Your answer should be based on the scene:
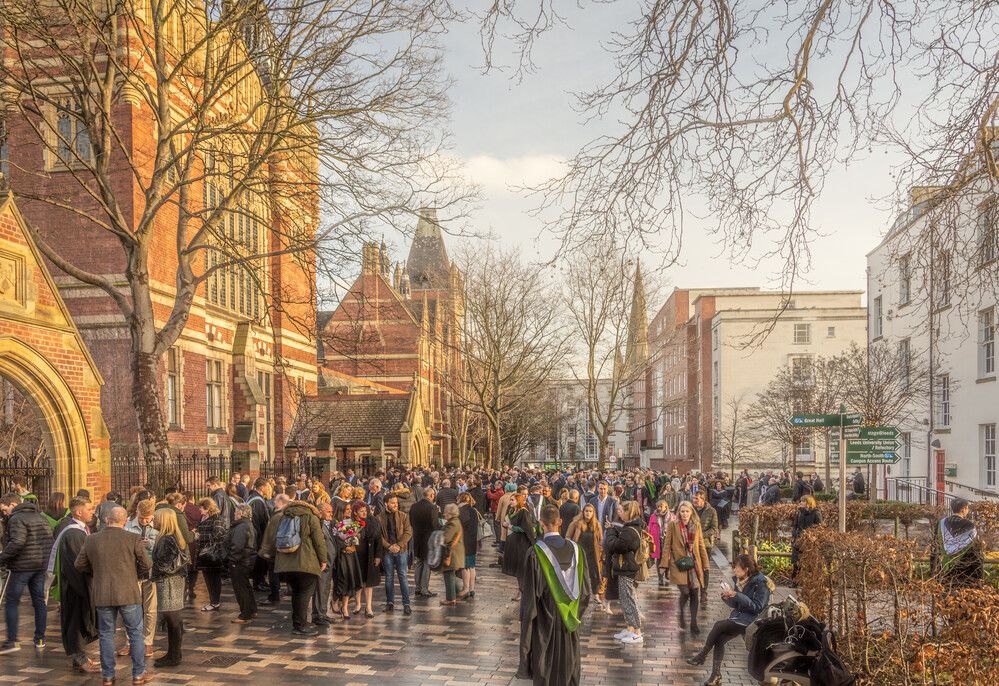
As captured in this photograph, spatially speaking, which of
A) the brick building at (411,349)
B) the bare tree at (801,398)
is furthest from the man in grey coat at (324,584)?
the brick building at (411,349)

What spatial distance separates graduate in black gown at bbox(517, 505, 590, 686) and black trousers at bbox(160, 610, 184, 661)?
12.9 feet

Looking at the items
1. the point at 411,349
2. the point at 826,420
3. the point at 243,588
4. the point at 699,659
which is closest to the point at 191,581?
the point at 243,588

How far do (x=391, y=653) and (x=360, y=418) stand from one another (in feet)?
102

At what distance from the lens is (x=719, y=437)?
55.4 m

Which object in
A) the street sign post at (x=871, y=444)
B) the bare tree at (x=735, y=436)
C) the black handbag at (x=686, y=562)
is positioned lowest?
the bare tree at (x=735, y=436)

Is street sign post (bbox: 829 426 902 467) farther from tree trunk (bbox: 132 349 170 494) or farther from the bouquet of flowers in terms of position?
tree trunk (bbox: 132 349 170 494)

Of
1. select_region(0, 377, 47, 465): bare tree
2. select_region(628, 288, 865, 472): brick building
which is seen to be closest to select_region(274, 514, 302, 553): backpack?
select_region(0, 377, 47, 465): bare tree

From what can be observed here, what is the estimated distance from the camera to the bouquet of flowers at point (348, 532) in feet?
38.6

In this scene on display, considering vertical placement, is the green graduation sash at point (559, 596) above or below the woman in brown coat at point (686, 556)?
above

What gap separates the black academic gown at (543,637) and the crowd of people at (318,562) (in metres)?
0.01

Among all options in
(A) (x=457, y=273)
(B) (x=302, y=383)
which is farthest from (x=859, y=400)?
(B) (x=302, y=383)

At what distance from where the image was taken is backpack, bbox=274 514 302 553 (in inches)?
426

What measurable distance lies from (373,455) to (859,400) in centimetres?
1974

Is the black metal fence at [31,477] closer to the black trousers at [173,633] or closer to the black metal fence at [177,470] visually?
the black metal fence at [177,470]
